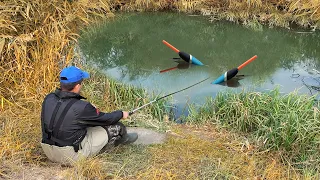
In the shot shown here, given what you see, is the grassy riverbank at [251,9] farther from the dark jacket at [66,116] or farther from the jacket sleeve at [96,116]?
the dark jacket at [66,116]

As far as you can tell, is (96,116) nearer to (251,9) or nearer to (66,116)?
(66,116)

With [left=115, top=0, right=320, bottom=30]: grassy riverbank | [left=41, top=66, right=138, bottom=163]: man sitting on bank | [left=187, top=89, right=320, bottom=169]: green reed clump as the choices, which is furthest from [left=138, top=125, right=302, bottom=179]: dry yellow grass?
[left=115, top=0, right=320, bottom=30]: grassy riverbank

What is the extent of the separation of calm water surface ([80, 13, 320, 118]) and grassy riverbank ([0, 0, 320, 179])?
3.66 ft

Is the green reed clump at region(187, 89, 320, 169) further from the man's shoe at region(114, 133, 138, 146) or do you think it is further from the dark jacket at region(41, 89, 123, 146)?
the dark jacket at region(41, 89, 123, 146)

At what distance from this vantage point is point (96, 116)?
3051 mm

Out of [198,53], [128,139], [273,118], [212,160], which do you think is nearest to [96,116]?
[128,139]

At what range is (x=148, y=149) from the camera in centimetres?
351

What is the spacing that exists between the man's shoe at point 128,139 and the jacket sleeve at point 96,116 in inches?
15.2

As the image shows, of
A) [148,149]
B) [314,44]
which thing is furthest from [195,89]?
[314,44]

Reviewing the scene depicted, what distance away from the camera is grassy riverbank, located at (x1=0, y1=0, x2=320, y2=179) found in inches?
125

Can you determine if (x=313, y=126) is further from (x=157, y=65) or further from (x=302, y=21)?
(x=302, y=21)

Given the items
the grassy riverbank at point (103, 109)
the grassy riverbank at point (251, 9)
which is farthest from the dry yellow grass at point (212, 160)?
the grassy riverbank at point (251, 9)

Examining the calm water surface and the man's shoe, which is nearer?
the man's shoe

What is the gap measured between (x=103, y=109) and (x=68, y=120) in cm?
181
